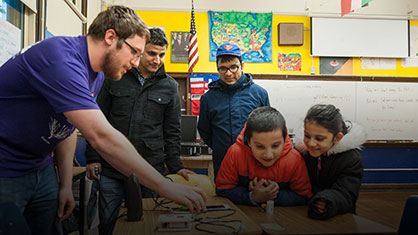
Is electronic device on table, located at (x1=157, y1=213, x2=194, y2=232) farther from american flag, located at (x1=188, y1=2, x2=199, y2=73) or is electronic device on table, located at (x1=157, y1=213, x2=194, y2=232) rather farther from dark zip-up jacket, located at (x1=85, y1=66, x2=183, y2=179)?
american flag, located at (x1=188, y1=2, x2=199, y2=73)

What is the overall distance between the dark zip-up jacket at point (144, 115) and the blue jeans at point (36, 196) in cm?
45

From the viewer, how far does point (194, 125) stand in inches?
→ 147

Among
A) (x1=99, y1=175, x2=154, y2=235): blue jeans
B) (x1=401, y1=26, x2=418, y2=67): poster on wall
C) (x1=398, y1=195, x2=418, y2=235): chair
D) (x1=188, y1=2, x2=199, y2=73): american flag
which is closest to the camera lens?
(x1=398, y1=195, x2=418, y2=235): chair

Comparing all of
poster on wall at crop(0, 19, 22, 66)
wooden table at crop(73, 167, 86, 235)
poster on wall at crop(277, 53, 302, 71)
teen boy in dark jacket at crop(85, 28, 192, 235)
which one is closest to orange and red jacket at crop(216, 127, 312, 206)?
teen boy in dark jacket at crop(85, 28, 192, 235)

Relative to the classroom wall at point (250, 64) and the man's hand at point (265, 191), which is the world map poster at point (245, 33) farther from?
the man's hand at point (265, 191)

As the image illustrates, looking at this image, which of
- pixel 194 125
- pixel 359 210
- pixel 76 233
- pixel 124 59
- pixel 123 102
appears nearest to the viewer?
pixel 124 59

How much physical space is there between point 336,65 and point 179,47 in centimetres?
245

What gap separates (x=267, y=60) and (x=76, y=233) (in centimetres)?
369

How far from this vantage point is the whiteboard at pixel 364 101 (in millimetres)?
5027

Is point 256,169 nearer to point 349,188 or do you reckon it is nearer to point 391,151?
point 349,188

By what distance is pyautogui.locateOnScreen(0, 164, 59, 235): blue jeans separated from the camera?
1144 mm

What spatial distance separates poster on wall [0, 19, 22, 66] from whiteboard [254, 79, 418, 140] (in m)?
3.41

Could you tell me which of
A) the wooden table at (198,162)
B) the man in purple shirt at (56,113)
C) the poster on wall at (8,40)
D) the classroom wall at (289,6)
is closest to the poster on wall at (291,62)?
the classroom wall at (289,6)

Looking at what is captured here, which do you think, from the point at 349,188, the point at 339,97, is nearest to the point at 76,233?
the point at 349,188
